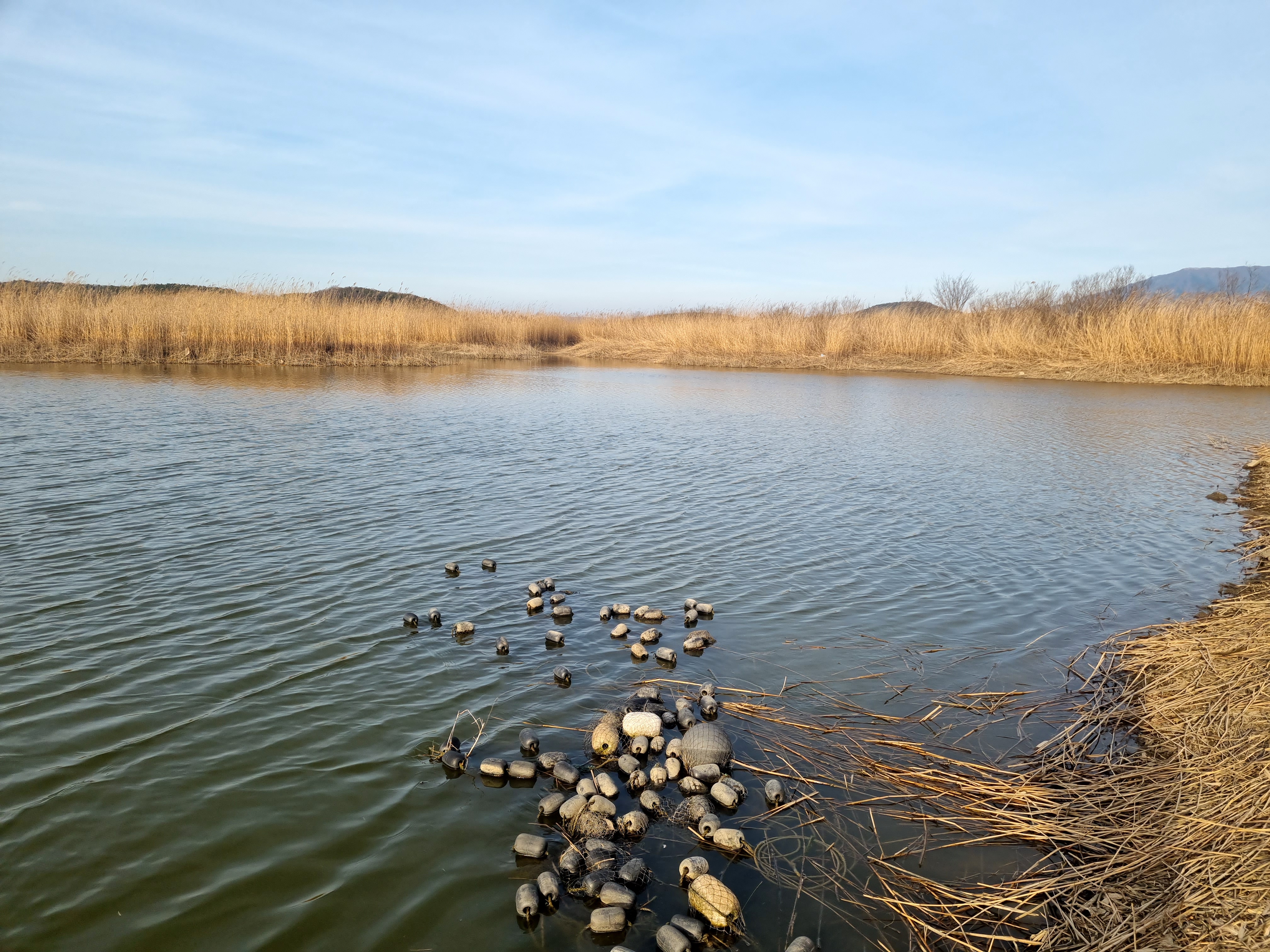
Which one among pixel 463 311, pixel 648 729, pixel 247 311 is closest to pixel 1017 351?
pixel 463 311

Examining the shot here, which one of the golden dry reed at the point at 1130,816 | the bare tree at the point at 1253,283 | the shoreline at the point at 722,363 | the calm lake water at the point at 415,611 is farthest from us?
the bare tree at the point at 1253,283

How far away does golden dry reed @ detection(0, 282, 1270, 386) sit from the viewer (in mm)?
25609

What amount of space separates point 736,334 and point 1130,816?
37250mm

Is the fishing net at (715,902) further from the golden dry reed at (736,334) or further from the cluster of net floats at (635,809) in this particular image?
the golden dry reed at (736,334)

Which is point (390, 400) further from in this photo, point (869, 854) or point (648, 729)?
point (869, 854)

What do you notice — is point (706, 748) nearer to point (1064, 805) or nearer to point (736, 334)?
point (1064, 805)

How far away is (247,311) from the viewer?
89.3 feet

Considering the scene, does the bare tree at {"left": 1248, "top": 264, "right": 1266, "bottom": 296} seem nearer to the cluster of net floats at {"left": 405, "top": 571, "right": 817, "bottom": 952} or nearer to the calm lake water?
the calm lake water

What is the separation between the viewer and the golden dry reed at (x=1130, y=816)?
9.15ft

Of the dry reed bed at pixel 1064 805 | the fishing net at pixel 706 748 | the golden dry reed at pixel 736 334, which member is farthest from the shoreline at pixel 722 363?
the dry reed bed at pixel 1064 805

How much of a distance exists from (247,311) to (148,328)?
126 inches

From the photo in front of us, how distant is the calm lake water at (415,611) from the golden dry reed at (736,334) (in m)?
12.7

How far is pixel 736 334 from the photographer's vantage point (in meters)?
39.5

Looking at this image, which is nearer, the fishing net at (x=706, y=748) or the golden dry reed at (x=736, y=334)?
the fishing net at (x=706, y=748)
